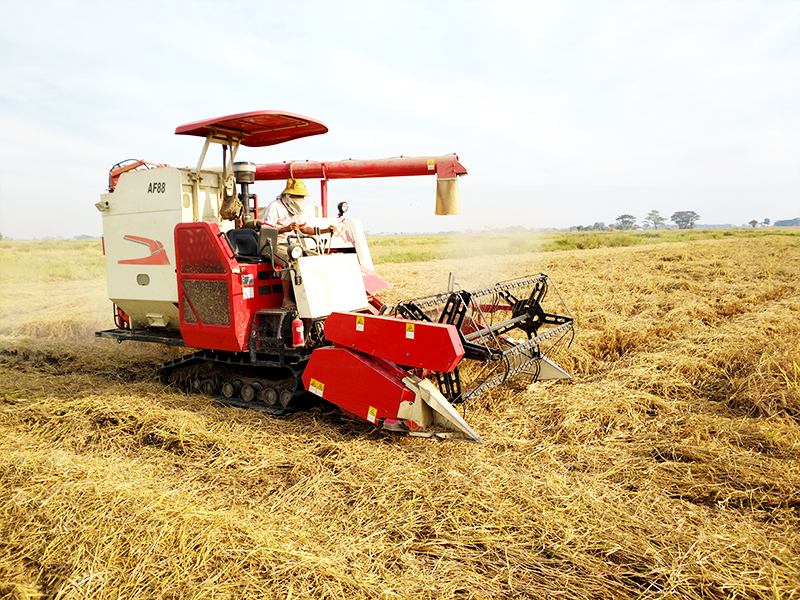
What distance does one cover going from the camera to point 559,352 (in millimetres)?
6379

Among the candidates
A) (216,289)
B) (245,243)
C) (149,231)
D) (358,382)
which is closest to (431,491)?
(358,382)

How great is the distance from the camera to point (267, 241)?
5301 millimetres

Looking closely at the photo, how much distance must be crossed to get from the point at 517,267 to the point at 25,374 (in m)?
12.3

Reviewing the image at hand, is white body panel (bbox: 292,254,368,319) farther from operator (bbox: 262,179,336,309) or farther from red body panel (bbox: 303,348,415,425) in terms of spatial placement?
red body panel (bbox: 303,348,415,425)

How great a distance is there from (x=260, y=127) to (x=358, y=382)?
336 centimetres

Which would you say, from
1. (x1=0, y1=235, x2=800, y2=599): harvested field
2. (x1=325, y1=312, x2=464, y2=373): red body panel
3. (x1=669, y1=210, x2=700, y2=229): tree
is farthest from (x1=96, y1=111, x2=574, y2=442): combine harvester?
(x1=669, y1=210, x2=700, y2=229): tree

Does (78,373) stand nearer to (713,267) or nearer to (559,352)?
(559,352)

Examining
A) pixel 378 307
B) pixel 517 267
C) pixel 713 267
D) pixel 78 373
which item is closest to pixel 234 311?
pixel 378 307

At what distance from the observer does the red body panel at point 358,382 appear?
4.16m

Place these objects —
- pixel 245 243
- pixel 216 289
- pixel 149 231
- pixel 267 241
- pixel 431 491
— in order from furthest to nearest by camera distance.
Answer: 1. pixel 149 231
2. pixel 245 243
3. pixel 267 241
4. pixel 216 289
5. pixel 431 491

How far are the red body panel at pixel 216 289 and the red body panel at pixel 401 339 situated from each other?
1074 mm

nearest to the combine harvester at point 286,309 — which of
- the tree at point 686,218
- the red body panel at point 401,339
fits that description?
the red body panel at point 401,339

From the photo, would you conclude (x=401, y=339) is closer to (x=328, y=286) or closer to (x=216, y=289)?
(x=328, y=286)

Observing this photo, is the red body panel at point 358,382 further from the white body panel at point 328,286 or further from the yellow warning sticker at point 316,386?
the white body panel at point 328,286
